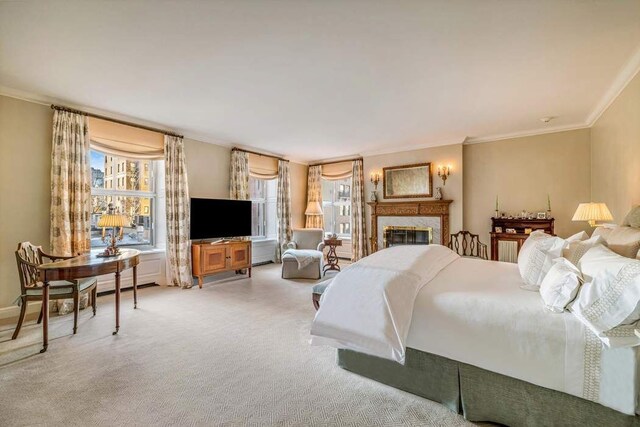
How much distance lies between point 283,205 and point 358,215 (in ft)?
6.28

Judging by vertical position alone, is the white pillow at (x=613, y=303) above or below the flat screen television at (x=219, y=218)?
below

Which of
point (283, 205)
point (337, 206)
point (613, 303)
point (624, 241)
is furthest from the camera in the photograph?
point (337, 206)

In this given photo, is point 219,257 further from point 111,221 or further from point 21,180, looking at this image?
point 21,180

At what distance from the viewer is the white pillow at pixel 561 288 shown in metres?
1.59

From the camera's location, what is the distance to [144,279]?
4879 millimetres

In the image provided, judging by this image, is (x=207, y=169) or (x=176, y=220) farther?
(x=207, y=169)

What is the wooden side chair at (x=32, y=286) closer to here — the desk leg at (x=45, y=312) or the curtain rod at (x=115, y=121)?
the desk leg at (x=45, y=312)

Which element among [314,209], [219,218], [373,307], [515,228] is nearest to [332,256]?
[314,209]

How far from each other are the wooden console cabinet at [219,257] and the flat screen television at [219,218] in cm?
24

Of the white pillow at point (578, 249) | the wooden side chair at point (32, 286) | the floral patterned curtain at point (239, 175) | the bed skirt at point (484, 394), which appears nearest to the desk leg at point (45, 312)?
the wooden side chair at point (32, 286)

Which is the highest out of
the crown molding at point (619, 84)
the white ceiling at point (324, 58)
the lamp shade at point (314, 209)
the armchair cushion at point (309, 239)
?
the white ceiling at point (324, 58)

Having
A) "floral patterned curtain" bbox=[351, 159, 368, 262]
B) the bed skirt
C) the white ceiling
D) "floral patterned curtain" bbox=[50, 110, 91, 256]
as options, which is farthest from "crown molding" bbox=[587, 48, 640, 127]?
"floral patterned curtain" bbox=[50, 110, 91, 256]

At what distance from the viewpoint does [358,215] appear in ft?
23.5

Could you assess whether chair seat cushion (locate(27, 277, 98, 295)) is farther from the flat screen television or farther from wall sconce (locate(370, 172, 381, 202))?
wall sconce (locate(370, 172, 381, 202))
